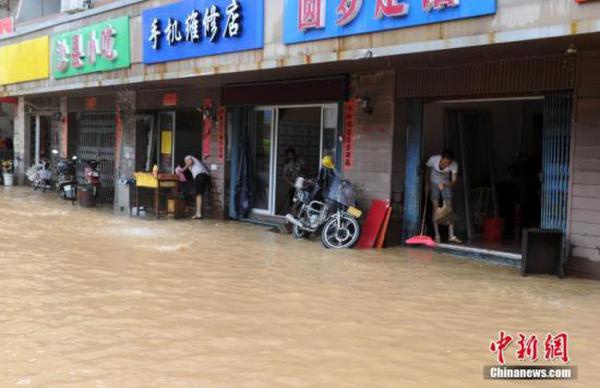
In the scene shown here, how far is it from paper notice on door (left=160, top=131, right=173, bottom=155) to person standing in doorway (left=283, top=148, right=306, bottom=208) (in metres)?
3.95

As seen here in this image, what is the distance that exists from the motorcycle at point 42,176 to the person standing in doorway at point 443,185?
1309cm

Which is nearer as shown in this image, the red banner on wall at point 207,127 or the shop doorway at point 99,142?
the red banner on wall at point 207,127

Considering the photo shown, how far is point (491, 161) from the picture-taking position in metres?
11.9

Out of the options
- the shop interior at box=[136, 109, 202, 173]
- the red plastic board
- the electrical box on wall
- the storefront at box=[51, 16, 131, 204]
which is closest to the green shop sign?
the storefront at box=[51, 16, 131, 204]

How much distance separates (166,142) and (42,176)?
5.80 m

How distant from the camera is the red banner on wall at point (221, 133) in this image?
538 inches

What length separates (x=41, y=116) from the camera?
851 inches

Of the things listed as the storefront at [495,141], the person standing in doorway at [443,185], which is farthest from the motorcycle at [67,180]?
the person standing in doorway at [443,185]

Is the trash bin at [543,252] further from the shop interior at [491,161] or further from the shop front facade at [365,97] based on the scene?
the shop interior at [491,161]

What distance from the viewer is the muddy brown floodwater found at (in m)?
4.46

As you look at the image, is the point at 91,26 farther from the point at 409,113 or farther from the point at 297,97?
the point at 409,113

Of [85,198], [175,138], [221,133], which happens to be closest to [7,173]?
[85,198]

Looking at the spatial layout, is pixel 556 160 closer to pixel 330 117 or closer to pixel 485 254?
pixel 485 254

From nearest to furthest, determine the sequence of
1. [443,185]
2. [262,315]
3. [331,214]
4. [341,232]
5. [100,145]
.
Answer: [262,315], [341,232], [443,185], [331,214], [100,145]
